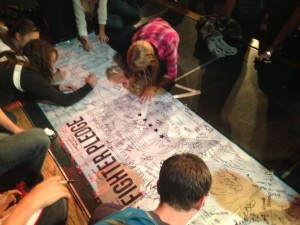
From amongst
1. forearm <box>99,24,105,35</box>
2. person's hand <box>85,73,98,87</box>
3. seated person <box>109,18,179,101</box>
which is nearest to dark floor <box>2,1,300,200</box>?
seated person <box>109,18,179,101</box>

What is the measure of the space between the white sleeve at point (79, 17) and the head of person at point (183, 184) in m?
1.73

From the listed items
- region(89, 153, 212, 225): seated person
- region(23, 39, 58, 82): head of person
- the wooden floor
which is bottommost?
the wooden floor

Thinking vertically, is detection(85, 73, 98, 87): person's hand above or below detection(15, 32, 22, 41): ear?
below

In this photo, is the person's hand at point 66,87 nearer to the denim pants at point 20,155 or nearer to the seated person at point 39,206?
the denim pants at point 20,155

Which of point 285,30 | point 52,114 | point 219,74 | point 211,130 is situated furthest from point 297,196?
point 52,114

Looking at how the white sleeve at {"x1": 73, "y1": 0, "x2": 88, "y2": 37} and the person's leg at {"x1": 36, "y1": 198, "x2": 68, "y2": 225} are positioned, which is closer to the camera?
the person's leg at {"x1": 36, "y1": 198, "x2": 68, "y2": 225}

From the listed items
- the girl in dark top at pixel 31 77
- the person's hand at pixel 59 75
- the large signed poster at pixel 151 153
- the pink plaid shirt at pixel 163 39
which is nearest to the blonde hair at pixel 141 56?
the pink plaid shirt at pixel 163 39

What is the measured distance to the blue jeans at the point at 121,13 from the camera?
2480 millimetres

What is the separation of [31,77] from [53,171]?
20.9 inches

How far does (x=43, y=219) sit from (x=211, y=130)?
1.03m

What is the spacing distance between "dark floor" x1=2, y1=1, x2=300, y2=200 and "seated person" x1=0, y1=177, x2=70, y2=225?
39.9 inches

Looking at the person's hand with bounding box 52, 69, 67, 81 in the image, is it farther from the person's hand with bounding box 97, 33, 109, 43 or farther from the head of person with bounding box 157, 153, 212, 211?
the head of person with bounding box 157, 153, 212, 211

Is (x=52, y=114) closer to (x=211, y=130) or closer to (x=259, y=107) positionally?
(x=211, y=130)

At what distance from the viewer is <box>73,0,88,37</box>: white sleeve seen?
2197 millimetres
